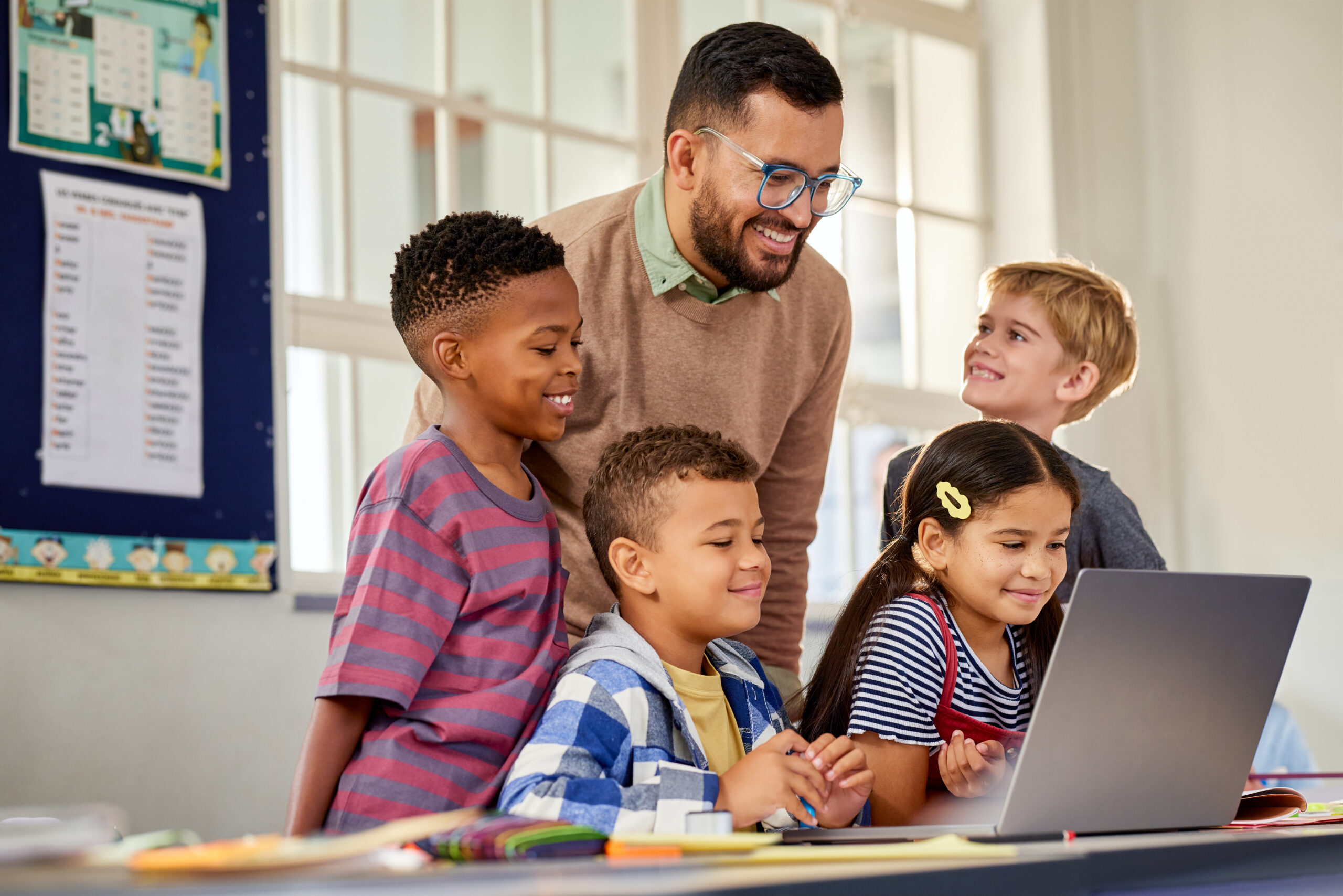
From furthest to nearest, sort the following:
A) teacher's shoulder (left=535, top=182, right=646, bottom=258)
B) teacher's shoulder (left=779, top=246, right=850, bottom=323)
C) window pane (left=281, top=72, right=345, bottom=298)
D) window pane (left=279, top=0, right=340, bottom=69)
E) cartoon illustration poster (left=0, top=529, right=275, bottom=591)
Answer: window pane (left=281, top=72, right=345, bottom=298) → window pane (left=279, top=0, right=340, bottom=69) → cartoon illustration poster (left=0, top=529, right=275, bottom=591) → teacher's shoulder (left=779, top=246, right=850, bottom=323) → teacher's shoulder (left=535, top=182, right=646, bottom=258)

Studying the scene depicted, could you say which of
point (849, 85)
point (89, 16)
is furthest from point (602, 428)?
point (849, 85)

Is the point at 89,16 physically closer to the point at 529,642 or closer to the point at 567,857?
the point at 529,642

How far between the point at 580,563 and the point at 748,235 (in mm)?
432

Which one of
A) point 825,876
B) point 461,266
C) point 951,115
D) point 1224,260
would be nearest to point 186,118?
point 461,266

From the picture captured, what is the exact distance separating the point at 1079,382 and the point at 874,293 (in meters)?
1.60

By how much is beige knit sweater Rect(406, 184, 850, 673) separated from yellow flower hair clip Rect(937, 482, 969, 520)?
28 centimetres

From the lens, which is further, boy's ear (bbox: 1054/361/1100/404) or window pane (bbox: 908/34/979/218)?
window pane (bbox: 908/34/979/218)

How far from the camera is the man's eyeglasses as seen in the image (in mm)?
1530

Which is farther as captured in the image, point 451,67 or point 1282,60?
point 1282,60

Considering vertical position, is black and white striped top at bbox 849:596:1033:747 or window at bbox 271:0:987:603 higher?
window at bbox 271:0:987:603

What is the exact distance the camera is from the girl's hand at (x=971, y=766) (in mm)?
1279

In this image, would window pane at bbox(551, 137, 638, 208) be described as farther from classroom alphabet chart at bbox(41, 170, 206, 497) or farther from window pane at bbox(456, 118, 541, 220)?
classroom alphabet chart at bbox(41, 170, 206, 497)

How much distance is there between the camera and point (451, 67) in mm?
2672

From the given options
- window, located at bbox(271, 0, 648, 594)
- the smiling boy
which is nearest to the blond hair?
the smiling boy
